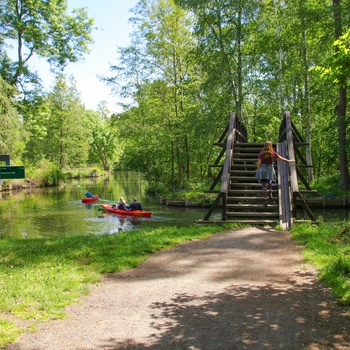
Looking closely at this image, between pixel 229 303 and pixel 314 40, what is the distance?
928 inches

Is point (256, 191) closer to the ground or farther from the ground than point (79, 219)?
farther from the ground

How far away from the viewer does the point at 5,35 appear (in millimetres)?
22438

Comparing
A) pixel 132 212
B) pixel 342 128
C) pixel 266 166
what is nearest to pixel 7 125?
pixel 132 212

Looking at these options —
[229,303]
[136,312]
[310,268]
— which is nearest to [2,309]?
[136,312]

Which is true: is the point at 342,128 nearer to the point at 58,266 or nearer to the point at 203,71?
the point at 203,71

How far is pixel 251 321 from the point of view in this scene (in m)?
4.22

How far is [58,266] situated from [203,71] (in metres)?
19.6

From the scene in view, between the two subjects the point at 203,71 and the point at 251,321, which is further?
the point at 203,71

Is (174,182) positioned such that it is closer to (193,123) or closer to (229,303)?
(193,123)

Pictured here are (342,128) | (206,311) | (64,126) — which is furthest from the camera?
(64,126)

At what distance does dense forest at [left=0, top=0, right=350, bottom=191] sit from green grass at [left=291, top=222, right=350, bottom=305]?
8.09 meters

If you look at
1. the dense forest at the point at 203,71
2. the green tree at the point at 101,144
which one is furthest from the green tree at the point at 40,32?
the green tree at the point at 101,144

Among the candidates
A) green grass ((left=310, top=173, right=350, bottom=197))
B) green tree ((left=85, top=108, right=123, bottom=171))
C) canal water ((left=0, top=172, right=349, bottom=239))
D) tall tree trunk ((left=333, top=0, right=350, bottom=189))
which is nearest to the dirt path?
canal water ((left=0, top=172, right=349, bottom=239))

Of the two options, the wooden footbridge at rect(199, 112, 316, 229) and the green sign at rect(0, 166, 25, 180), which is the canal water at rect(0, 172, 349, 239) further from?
the green sign at rect(0, 166, 25, 180)
